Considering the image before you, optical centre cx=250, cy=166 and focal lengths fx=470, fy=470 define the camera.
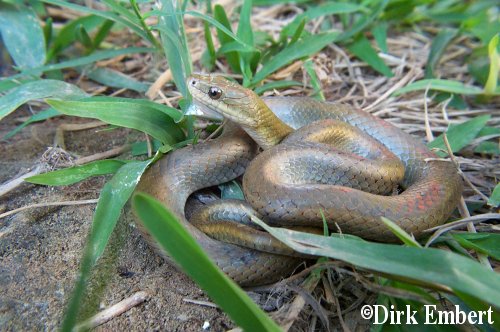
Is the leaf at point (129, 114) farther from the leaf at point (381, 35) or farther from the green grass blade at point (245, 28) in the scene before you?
the leaf at point (381, 35)

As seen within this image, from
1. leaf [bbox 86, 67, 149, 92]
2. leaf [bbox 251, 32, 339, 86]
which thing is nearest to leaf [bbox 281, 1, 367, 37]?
leaf [bbox 251, 32, 339, 86]

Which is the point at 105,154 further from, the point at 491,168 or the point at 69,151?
the point at 491,168

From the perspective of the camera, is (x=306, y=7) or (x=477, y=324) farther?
(x=306, y=7)

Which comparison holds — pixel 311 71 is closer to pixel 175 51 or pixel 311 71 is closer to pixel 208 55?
pixel 208 55

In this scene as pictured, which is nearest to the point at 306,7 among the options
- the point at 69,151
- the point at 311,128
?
the point at 311,128

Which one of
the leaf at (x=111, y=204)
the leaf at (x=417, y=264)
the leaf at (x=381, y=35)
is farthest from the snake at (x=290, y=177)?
the leaf at (x=381, y=35)
